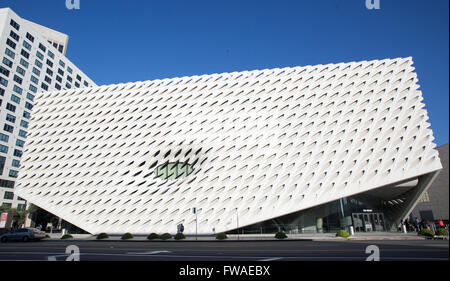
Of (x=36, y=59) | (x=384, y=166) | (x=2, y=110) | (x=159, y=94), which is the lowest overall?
(x=384, y=166)

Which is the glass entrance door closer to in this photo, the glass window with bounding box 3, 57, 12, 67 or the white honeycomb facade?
the white honeycomb facade

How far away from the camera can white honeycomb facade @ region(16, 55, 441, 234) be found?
3156cm

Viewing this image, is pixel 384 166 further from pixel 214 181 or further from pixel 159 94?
pixel 159 94

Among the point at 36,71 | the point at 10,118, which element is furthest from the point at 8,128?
the point at 36,71

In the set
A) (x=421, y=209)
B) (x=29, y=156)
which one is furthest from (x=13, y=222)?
(x=421, y=209)

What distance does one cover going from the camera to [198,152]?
3644 cm

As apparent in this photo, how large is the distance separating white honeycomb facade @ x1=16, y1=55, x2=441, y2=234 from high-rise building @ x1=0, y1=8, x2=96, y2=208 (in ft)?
95.0

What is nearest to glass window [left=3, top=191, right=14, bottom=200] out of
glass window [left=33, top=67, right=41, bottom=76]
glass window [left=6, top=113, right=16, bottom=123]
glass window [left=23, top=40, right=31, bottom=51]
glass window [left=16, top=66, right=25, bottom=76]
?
glass window [left=6, top=113, right=16, bottom=123]

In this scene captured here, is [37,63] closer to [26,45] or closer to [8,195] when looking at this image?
[26,45]

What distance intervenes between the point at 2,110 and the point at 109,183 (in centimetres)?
4600

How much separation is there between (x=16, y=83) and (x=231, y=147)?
6496cm

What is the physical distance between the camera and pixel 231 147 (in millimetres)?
35688

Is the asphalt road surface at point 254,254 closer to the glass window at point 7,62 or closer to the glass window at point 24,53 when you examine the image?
the glass window at point 7,62

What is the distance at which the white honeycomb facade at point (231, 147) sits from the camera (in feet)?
104
